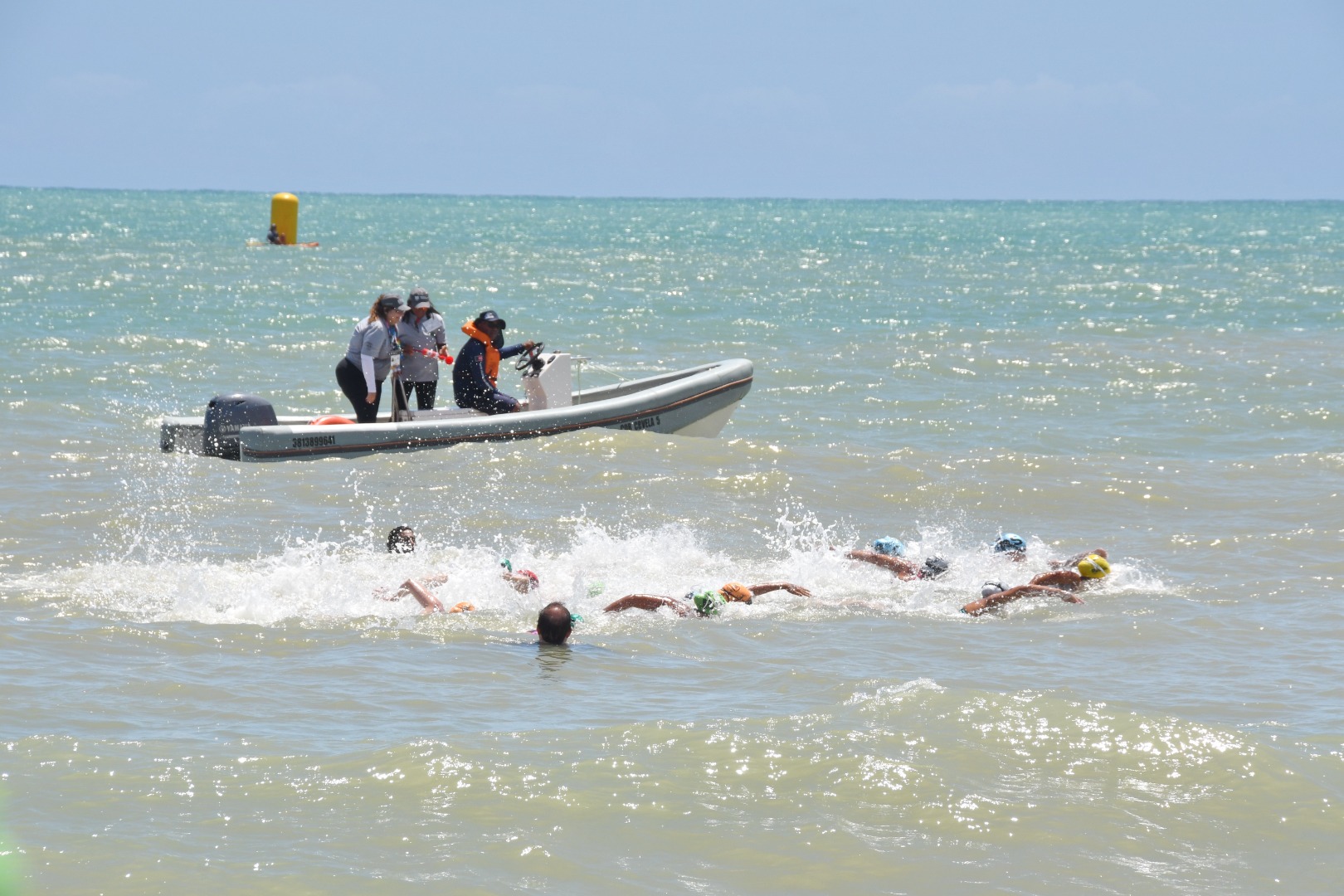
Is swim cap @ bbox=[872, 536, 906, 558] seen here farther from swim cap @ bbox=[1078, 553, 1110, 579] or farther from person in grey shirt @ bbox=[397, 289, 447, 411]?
person in grey shirt @ bbox=[397, 289, 447, 411]

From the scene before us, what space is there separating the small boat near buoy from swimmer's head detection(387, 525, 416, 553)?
3353 mm

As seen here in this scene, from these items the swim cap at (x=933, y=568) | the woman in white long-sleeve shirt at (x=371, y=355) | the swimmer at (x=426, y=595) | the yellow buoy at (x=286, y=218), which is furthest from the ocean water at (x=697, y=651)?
the yellow buoy at (x=286, y=218)

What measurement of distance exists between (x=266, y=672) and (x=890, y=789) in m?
3.20

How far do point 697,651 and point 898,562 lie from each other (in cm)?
231

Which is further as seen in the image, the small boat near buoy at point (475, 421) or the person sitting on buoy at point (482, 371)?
the person sitting on buoy at point (482, 371)

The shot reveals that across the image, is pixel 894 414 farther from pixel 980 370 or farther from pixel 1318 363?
pixel 1318 363

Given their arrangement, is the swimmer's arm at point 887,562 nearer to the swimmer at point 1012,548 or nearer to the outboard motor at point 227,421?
the swimmer at point 1012,548

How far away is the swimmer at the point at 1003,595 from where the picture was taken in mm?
9324

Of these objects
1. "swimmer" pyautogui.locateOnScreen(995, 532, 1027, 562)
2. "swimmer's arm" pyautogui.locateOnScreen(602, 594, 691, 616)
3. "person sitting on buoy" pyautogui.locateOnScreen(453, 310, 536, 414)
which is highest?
"person sitting on buoy" pyautogui.locateOnScreen(453, 310, 536, 414)

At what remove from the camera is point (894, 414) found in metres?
18.0

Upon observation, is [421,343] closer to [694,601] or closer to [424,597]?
[424,597]

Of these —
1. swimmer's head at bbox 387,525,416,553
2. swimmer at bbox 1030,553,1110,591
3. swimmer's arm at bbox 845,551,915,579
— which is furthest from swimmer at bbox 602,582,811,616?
swimmer at bbox 1030,553,1110,591

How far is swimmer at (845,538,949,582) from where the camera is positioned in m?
10.1

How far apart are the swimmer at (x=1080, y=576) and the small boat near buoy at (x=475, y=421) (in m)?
5.94
